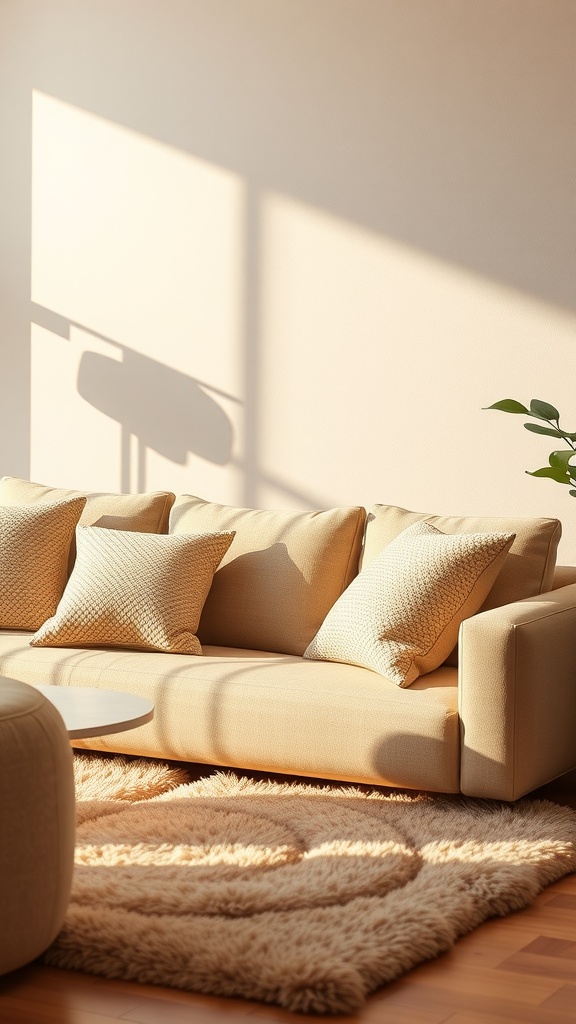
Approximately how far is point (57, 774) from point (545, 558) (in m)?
1.92

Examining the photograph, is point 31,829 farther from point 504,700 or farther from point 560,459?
point 560,459

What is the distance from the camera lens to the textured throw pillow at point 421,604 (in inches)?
Result: 138

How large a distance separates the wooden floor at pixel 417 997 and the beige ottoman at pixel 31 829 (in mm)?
101

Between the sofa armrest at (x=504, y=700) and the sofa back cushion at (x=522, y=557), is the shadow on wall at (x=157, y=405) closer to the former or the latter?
the sofa back cushion at (x=522, y=557)

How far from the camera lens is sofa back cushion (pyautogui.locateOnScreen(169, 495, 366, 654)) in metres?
4.00

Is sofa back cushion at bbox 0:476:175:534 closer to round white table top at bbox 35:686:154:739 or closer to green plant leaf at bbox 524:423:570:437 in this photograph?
round white table top at bbox 35:686:154:739

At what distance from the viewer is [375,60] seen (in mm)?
4516

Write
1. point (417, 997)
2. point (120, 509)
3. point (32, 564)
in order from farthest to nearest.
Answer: point (120, 509) → point (32, 564) → point (417, 997)

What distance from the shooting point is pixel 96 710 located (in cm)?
289

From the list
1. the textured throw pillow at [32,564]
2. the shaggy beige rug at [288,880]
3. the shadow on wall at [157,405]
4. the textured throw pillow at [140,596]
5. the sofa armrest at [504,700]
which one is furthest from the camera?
the shadow on wall at [157,405]

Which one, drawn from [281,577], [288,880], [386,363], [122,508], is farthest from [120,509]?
[288,880]

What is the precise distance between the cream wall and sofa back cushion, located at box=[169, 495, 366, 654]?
0.50 meters

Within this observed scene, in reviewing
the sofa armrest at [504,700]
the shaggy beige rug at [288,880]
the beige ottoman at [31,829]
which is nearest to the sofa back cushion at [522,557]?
the sofa armrest at [504,700]

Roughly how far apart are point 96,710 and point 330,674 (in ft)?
2.83
